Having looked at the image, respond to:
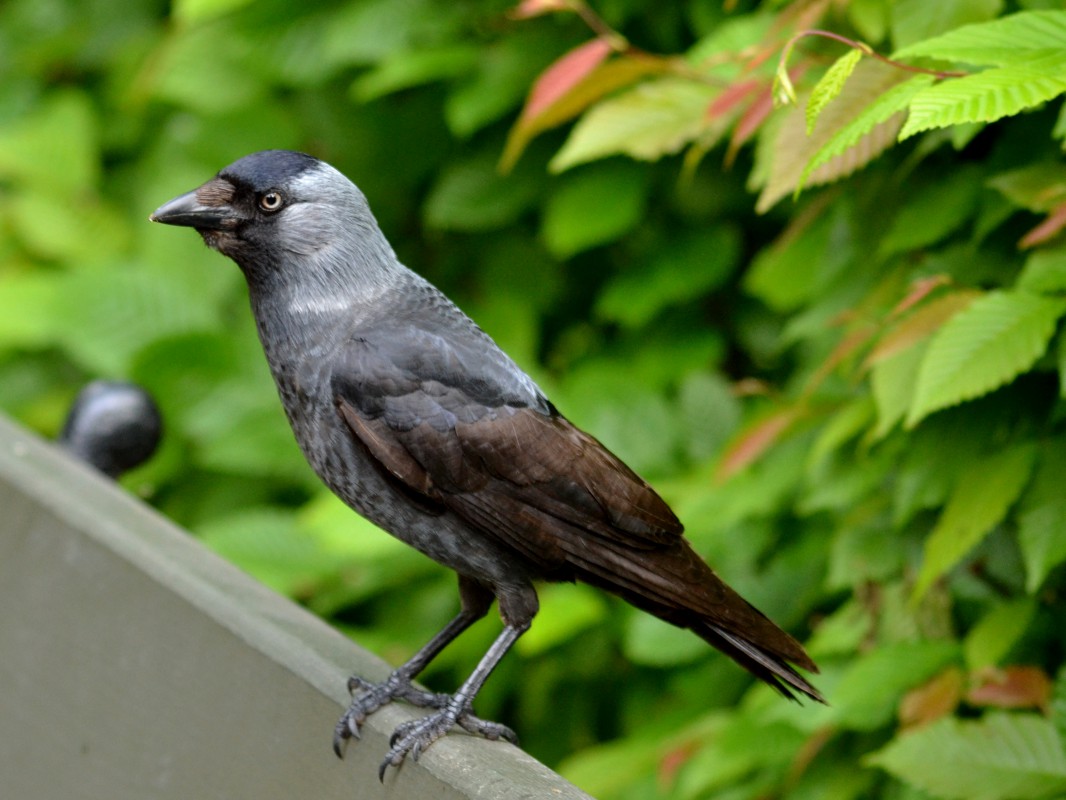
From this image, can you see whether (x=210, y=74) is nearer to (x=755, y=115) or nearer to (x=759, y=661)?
(x=755, y=115)

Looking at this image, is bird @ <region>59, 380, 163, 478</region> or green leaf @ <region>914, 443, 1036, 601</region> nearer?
green leaf @ <region>914, 443, 1036, 601</region>

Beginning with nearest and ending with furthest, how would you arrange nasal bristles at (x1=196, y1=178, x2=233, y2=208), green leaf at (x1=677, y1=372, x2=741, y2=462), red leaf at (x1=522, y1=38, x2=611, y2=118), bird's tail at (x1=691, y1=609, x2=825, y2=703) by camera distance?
bird's tail at (x1=691, y1=609, x2=825, y2=703)
nasal bristles at (x1=196, y1=178, x2=233, y2=208)
red leaf at (x1=522, y1=38, x2=611, y2=118)
green leaf at (x1=677, y1=372, x2=741, y2=462)

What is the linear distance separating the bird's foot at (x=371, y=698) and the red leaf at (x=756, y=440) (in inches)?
24.3

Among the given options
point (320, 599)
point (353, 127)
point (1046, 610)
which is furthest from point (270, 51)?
point (1046, 610)

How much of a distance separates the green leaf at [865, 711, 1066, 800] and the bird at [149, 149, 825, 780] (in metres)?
0.18

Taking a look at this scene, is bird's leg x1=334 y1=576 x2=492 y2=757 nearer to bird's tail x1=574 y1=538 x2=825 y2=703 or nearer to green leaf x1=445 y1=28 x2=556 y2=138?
bird's tail x1=574 y1=538 x2=825 y2=703

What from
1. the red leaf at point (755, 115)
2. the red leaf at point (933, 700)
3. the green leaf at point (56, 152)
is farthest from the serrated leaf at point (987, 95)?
the green leaf at point (56, 152)

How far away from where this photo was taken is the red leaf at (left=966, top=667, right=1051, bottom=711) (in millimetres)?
2002

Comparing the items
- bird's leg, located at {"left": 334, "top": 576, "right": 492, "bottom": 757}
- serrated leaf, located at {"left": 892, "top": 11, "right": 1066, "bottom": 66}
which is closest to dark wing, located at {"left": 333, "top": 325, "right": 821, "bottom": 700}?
bird's leg, located at {"left": 334, "top": 576, "right": 492, "bottom": 757}

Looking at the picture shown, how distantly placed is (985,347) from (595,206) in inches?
53.5

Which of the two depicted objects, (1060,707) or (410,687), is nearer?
(1060,707)

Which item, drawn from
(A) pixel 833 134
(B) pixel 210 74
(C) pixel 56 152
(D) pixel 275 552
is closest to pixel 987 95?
(A) pixel 833 134

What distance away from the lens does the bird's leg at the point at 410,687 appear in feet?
6.20

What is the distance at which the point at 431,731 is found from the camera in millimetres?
1871
